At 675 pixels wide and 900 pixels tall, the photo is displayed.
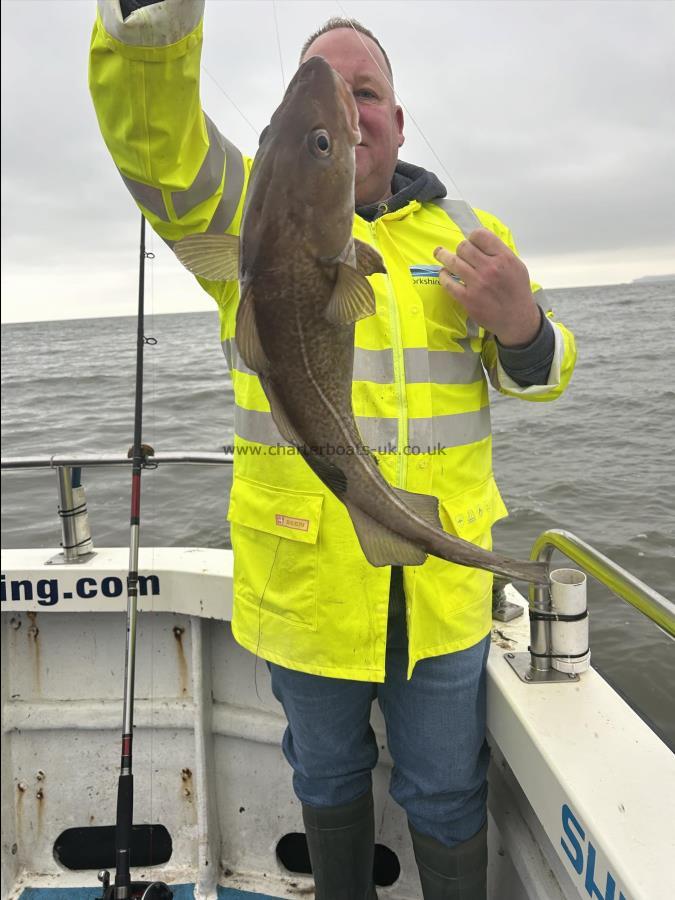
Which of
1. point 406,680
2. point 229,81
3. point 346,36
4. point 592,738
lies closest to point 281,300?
point 229,81

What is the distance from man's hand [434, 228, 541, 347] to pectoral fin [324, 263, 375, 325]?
47 centimetres

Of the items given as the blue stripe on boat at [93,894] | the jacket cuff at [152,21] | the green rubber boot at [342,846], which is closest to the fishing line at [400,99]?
the jacket cuff at [152,21]

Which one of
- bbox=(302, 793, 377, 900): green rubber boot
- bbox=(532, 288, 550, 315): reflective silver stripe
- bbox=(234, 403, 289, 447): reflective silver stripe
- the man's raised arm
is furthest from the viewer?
bbox=(302, 793, 377, 900): green rubber boot

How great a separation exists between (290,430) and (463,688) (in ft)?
4.08

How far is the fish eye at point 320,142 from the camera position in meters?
1.24

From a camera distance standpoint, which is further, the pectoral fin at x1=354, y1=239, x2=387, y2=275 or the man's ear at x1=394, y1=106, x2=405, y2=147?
the man's ear at x1=394, y1=106, x2=405, y2=147

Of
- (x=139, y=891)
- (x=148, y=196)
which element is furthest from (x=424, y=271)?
(x=139, y=891)

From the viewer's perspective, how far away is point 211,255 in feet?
4.22

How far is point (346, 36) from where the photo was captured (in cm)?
156

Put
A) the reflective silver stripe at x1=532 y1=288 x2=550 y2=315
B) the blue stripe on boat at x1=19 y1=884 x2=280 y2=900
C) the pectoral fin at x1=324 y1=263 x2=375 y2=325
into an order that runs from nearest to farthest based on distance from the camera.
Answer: the pectoral fin at x1=324 y1=263 x2=375 y2=325 → the reflective silver stripe at x1=532 y1=288 x2=550 y2=315 → the blue stripe on boat at x1=19 y1=884 x2=280 y2=900

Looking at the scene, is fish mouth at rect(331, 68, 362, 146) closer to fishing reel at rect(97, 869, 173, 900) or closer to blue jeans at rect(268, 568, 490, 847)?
blue jeans at rect(268, 568, 490, 847)

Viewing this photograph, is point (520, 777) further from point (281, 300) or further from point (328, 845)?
point (281, 300)

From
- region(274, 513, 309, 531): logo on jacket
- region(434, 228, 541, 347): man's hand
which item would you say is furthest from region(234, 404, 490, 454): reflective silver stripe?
region(434, 228, 541, 347): man's hand

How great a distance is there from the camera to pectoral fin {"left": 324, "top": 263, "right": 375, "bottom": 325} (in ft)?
4.02
